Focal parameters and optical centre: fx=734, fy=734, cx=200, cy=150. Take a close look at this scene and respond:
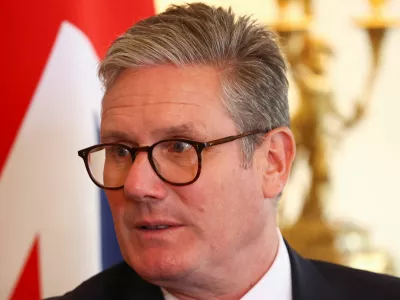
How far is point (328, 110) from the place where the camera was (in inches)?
92.5

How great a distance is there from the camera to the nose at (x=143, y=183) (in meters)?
1.25

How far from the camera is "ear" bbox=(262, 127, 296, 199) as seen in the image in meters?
1.42

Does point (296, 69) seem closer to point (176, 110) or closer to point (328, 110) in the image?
point (328, 110)

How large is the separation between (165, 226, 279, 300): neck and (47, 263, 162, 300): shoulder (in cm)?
9

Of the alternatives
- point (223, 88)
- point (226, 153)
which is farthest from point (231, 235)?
point (223, 88)

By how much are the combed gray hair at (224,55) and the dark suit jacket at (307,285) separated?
12.5 inches

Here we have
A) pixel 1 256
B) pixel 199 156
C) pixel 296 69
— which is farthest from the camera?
pixel 296 69

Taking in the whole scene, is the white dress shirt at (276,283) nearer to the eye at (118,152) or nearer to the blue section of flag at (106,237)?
the eye at (118,152)

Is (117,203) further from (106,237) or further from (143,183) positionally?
(106,237)

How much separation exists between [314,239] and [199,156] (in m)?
1.18

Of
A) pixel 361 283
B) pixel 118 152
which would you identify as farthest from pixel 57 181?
pixel 361 283

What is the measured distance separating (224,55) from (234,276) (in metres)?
0.42

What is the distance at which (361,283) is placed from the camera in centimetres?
157

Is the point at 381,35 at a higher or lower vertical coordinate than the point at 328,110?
higher
